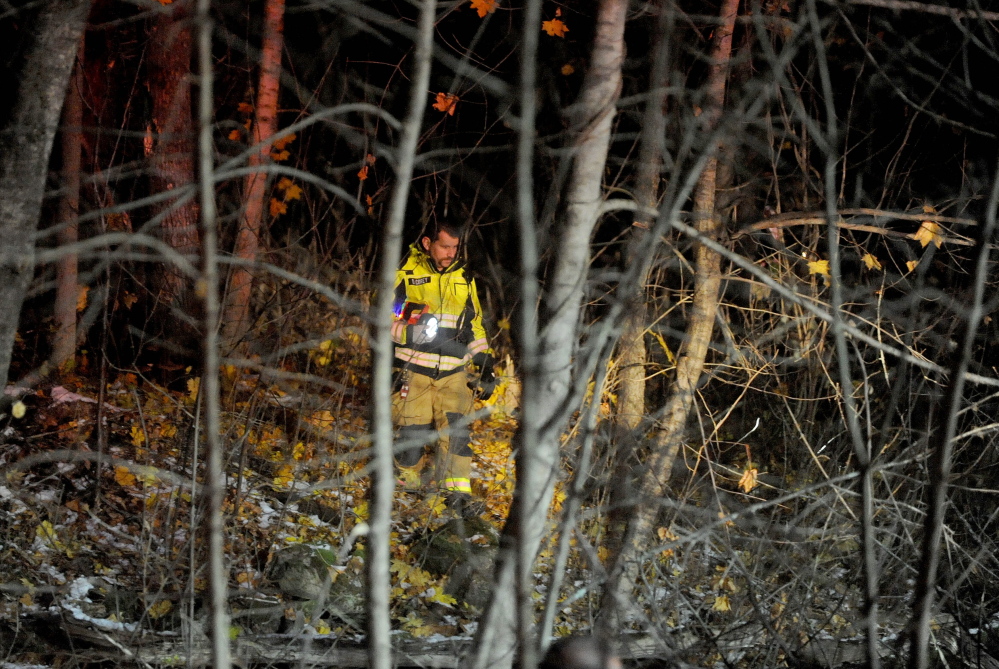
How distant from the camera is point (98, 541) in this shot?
5.67 meters

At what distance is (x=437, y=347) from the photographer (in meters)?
6.90

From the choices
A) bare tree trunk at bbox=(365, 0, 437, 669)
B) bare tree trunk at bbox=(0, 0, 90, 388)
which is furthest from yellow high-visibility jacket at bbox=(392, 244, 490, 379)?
bare tree trunk at bbox=(365, 0, 437, 669)

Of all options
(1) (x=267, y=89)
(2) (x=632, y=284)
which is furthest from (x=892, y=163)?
(1) (x=267, y=89)

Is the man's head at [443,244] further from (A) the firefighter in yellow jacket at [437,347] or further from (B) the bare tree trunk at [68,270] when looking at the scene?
(B) the bare tree trunk at [68,270]

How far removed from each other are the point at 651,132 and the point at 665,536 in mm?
3331

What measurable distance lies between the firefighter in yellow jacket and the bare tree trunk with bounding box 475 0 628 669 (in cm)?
356

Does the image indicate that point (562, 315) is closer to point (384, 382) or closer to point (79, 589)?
point (384, 382)

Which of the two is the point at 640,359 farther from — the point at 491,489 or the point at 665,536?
the point at 491,489

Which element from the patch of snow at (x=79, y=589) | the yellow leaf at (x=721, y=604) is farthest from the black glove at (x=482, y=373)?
the patch of snow at (x=79, y=589)

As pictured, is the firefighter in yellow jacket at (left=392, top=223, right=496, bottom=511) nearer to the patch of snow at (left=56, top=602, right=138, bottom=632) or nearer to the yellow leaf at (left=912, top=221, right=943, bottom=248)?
the patch of snow at (left=56, top=602, right=138, bottom=632)

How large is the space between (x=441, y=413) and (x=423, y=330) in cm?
79

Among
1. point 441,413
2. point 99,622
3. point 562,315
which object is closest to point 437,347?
point 441,413

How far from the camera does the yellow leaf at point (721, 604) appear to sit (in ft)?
18.3

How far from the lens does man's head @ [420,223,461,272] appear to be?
21.7 ft
